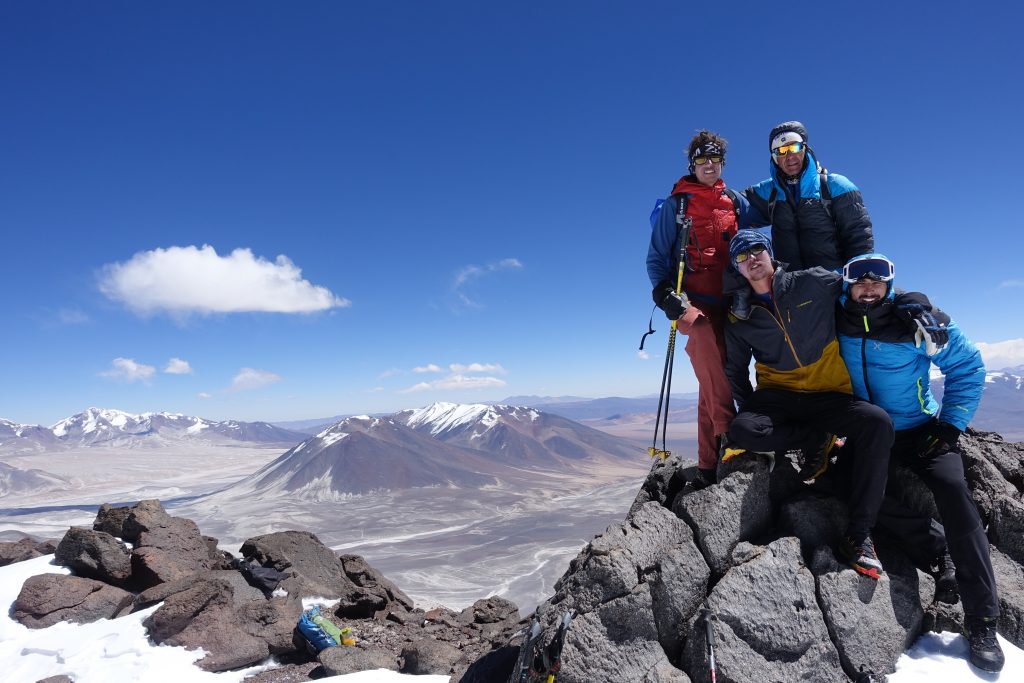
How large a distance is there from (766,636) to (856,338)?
2751 mm

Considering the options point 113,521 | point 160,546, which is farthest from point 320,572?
point 113,521

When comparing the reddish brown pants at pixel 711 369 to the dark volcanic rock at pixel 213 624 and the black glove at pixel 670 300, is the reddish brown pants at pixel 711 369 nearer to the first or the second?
the black glove at pixel 670 300

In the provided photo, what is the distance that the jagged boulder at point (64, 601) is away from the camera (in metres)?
13.0

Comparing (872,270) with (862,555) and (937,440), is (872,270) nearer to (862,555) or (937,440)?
(937,440)

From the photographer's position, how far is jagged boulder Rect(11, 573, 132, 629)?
42.6 ft

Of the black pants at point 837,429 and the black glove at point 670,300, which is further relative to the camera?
the black glove at point 670,300

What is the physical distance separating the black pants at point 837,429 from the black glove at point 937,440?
1.54ft

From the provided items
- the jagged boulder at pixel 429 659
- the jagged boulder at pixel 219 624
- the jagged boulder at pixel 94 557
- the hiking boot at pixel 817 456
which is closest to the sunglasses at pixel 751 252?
the hiking boot at pixel 817 456

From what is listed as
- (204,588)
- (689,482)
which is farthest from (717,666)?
(204,588)

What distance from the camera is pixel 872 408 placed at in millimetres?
4402

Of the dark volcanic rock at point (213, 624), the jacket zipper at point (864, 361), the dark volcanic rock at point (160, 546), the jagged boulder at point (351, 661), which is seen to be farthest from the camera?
the dark volcanic rock at point (160, 546)

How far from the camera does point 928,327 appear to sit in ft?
13.9

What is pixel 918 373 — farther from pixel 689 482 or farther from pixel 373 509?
pixel 373 509

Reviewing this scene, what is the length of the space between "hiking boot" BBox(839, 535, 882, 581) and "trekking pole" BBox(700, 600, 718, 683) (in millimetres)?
1404
